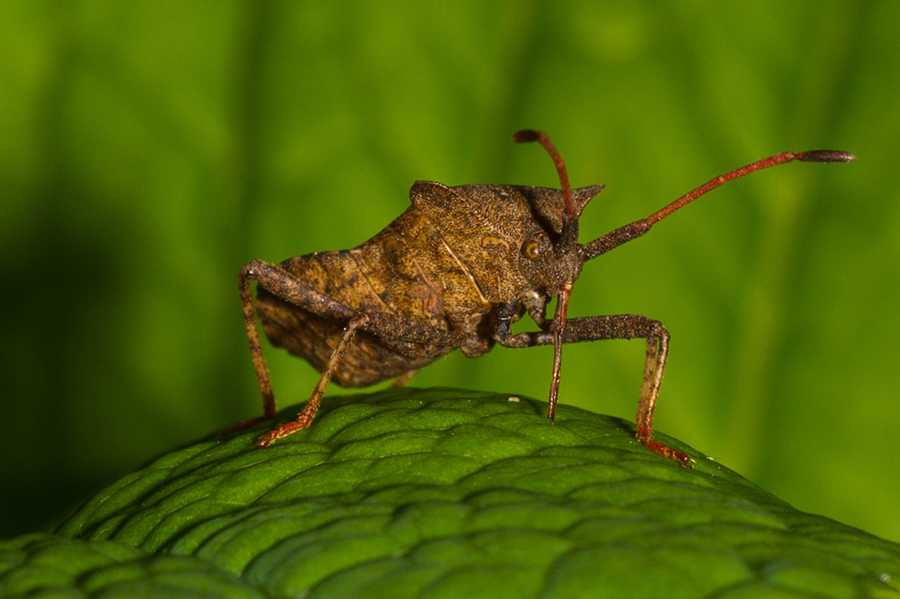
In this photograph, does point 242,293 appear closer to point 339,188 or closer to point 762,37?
point 339,188

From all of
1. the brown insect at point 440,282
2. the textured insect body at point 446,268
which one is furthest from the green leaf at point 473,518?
the textured insect body at point 446,268

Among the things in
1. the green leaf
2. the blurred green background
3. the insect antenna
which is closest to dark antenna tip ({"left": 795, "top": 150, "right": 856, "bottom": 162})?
the insect antenna

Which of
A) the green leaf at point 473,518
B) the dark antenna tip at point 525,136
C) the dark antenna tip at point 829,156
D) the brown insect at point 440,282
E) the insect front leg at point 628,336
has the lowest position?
the green leaf at point 473,518

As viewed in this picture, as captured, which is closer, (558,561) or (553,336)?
(558,561)

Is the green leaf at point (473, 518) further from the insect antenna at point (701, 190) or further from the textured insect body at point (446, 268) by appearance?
the textured insect body at point (446, 268)

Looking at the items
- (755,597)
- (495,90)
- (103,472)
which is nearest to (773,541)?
(755,597)

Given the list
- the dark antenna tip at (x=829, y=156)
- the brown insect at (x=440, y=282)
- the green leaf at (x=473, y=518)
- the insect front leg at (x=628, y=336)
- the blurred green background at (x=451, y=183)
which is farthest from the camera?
the blurred green background at (x=451, y=183)

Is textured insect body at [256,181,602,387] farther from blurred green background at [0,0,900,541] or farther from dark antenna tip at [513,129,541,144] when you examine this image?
dark antenna tip at [513,129,541,144]
